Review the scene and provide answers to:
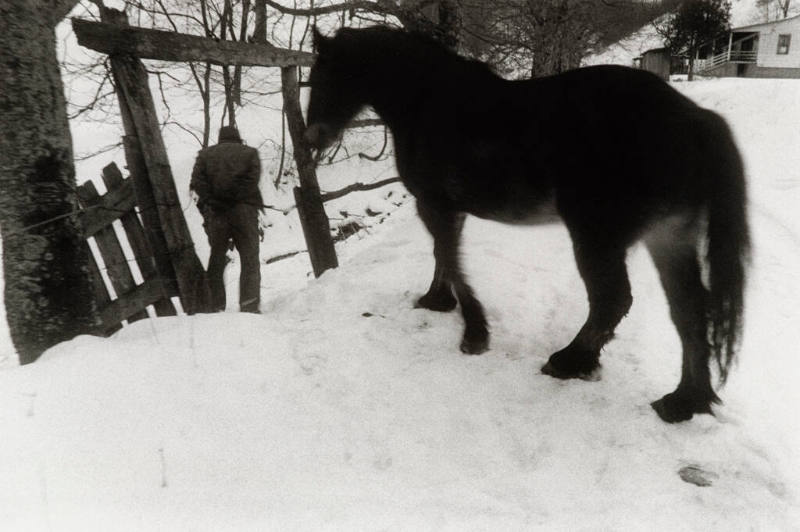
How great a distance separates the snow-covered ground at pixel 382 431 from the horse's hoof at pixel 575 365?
63mm

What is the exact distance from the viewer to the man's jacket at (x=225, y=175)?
4.63 m

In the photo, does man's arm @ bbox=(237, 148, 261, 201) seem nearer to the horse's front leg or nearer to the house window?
the horse's front leg

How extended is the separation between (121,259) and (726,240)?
14.5 feet

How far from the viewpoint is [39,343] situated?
9.67 ft

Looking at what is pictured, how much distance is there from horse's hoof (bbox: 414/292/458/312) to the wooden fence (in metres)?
2.20

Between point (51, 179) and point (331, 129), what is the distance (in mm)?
Result: 1803

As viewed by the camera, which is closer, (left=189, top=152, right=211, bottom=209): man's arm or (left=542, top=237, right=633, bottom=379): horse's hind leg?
(left=542, top=237, right=633, bottom=379): horse's hind leg

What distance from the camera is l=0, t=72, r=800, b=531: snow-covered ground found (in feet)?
6.22

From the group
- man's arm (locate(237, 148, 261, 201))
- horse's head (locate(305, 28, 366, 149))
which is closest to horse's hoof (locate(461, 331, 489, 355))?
horse's head (locate(305, 28, 366, 149))

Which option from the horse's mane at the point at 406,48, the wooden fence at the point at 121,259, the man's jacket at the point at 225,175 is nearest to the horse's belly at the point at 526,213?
the horse's mane at the point at 406,48

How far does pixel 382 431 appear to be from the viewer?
2490 mm

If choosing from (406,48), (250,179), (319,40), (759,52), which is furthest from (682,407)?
(759,52)

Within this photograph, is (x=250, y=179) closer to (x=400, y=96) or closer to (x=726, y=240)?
(x=400, y=96)

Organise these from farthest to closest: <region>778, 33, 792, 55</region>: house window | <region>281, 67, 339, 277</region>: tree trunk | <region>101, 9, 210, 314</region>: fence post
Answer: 1. <region>778, 33, 792, 55</region>: house window
2. <region>281, 67, 339, 277</region>: tree trunk
3. <region>101, 9, 210, 314</region>: fence post
